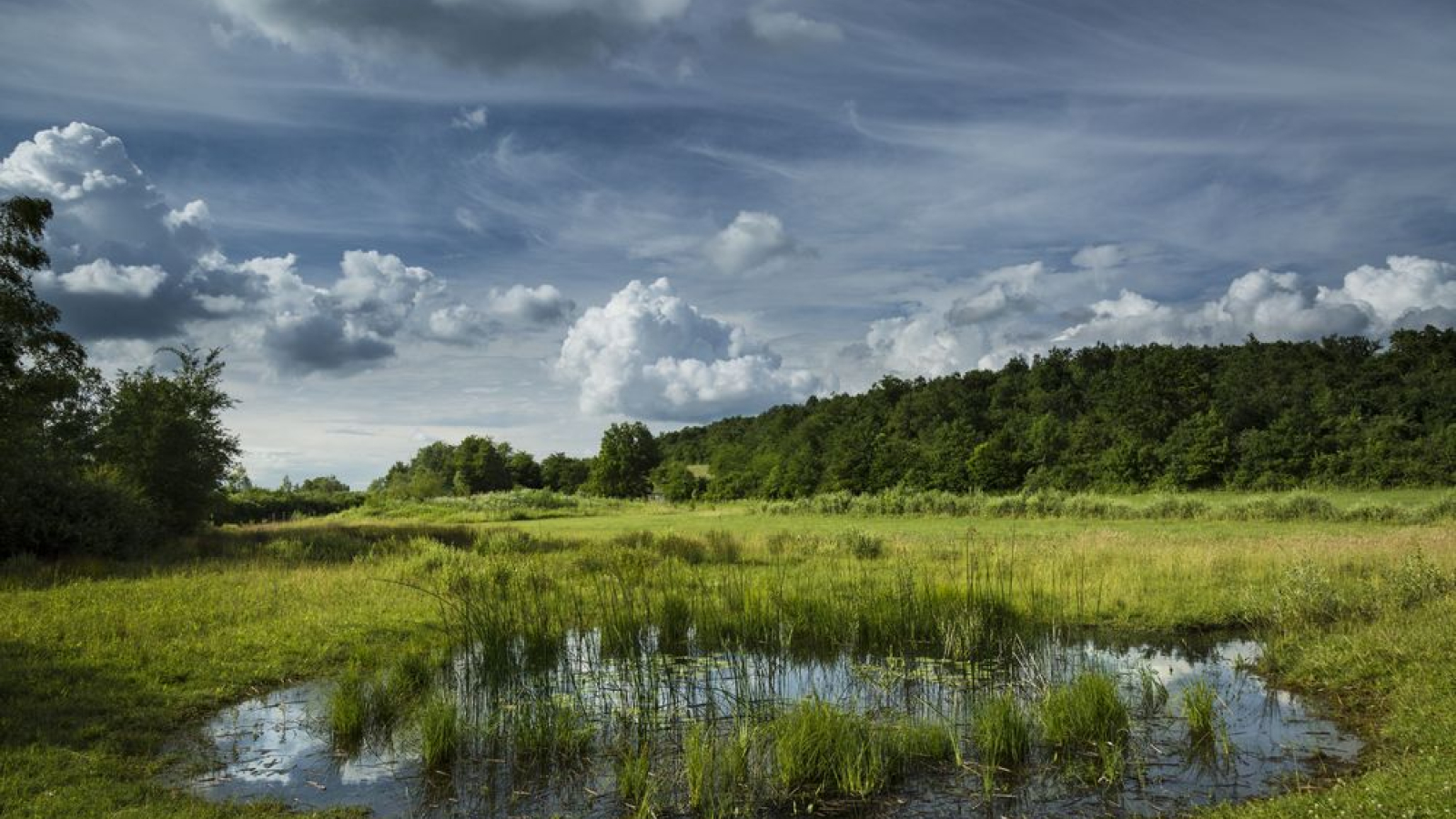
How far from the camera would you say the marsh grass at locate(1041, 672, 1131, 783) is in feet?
28.0

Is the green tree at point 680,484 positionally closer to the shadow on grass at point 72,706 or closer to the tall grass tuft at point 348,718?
the shadow on grass at point 72,706

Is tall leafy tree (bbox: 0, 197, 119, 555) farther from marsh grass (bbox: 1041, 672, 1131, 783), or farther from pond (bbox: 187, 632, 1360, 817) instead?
marsh grass (bbox: 1041, 672, 1131, 783)

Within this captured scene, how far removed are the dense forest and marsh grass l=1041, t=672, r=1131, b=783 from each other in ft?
163

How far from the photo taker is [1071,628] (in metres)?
14.9

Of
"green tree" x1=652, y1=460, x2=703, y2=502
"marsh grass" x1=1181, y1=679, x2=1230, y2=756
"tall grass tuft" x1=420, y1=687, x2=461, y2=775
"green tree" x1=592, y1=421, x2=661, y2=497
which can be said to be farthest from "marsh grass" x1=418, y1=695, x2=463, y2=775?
"green tree" x1=592, y1=421, x2=661, y2=497

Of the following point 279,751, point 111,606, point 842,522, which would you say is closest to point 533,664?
point 279,751

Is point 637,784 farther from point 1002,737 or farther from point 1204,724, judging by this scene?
point 1204,724

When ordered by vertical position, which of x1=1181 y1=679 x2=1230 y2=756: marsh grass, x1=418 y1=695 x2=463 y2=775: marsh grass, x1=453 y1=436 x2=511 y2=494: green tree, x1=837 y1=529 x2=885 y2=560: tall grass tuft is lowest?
x1=1181 y1=679 x2=1230 y2=756: marsh grass

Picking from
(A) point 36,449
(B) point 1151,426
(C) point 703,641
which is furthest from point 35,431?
(B) point 1151,426

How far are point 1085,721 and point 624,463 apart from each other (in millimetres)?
100747

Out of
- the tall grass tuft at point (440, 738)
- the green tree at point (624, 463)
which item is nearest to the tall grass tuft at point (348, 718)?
the tall grass tuft at point (440, 738)

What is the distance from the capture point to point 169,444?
29453 millimetres

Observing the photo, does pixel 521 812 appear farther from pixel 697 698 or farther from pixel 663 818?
pixel 697 698

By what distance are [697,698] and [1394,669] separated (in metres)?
8.68
